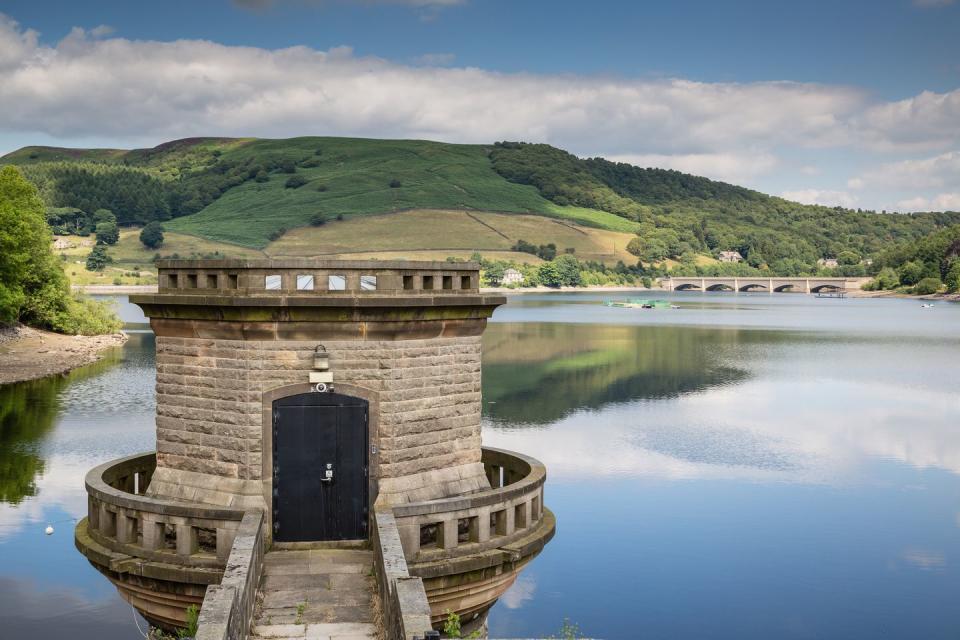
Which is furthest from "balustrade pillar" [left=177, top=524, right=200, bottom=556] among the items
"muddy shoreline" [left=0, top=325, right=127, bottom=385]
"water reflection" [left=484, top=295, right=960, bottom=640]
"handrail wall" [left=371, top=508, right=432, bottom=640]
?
"muddy shoreline" [left=0, top=325, right=127, bottom=385]

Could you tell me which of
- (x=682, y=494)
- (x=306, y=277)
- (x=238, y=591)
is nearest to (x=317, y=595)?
(x=238, y=591)

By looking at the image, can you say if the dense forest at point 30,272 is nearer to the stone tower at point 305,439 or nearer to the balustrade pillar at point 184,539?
the stone tower at point 305,439

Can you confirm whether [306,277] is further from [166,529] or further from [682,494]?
[682,494]

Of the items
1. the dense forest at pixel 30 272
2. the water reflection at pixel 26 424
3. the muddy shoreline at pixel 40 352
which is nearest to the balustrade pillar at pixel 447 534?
the water reflection at pixel 26 424

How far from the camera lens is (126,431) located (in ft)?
140

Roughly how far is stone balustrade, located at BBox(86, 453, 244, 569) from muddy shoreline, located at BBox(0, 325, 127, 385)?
46.6m

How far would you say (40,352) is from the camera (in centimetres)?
6569

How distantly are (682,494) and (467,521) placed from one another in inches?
876

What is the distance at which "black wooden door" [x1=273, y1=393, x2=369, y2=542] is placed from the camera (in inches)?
545

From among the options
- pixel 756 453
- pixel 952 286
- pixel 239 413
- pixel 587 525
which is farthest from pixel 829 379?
pixel 952 286

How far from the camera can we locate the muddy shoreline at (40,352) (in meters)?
59.8

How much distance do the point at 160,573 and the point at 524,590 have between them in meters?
15.1

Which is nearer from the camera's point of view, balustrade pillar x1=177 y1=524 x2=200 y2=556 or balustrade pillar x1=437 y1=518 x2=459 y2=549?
balustrade pillar x1=177 y1=524 x2=200 y2=556

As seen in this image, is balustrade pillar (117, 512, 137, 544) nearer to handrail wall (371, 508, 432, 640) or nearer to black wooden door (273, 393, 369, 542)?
black wooden door (273, 393, 369, 542)
